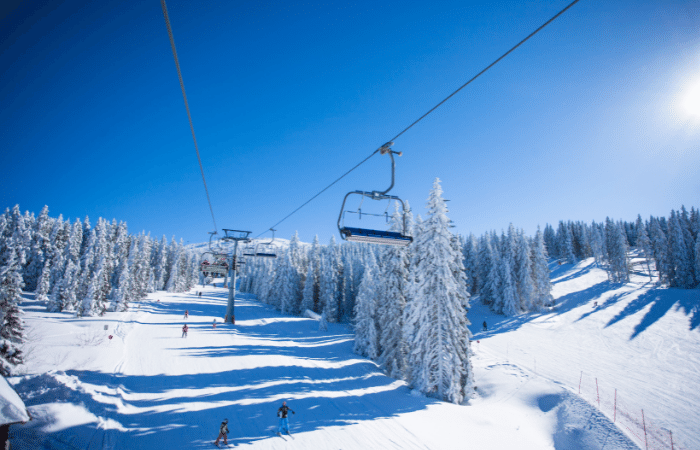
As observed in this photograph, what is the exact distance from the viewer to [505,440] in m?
14.2

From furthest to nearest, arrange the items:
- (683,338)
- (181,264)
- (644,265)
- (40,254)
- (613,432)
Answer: (181,264) → (644,265) → (40,254) → (683,338) → (613,432)

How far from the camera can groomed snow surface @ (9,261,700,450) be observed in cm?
1181

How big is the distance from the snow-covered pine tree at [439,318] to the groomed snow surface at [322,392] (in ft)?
5.22

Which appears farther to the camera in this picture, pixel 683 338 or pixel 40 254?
pixel 40 254

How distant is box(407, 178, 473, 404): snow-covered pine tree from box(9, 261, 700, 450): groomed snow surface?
1.59 m

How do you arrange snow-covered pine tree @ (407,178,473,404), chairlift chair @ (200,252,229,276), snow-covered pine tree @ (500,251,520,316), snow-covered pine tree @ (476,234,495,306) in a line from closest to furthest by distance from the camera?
1. snow-covered pine tree @ (407,178,473,404)
2. chairlift chair @ (200,252,229,276)
3. snow-covered pine tree @ (500,251,520,316)
4. snow-covered pine tree @ (476,234,495,306)

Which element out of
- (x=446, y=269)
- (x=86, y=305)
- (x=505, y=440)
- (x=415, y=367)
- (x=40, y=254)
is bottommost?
(x=505, y=440)

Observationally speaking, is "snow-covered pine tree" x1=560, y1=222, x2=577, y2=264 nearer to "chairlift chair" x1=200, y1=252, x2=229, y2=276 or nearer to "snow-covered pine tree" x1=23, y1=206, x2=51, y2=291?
"chairlift chair" x1=200, y1=252, x2=229, y2=276

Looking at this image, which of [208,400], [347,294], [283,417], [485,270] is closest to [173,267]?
[347,294]

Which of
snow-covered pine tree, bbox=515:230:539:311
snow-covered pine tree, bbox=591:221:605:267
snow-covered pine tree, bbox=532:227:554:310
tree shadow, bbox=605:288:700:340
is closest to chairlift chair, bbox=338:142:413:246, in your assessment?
tree shadow, bbox=605:288:700:340

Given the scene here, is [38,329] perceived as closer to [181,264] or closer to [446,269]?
[446,269]

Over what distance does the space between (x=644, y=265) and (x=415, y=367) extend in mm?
106186

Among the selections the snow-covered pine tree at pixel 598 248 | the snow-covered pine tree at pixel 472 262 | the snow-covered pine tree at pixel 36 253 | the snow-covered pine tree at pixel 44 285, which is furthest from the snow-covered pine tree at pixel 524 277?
the snow-covered pine tree at pixel 36 253

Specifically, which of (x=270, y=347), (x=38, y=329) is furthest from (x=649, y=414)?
(x=38, y=329)
